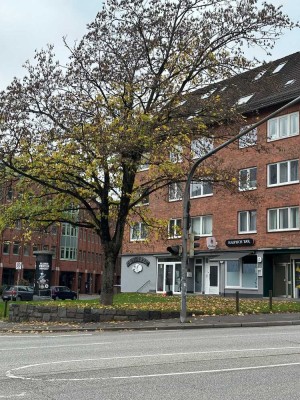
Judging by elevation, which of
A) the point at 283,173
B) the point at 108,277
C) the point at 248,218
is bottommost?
the point at 108,277

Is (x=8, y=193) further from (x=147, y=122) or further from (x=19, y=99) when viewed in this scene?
(x=147, y=122)

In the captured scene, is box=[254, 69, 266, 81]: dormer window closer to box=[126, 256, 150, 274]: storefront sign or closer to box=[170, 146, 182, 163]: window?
box=[170, 146, 182, 163]: window

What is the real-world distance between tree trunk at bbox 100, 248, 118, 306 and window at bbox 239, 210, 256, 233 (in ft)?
59.2

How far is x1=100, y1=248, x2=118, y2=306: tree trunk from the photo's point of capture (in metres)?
21.6

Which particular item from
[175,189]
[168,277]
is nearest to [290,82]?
[175,189]

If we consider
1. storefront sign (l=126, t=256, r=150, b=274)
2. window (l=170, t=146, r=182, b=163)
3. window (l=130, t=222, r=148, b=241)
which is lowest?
storefront sign (l=126, t=256, r=150, b=274)

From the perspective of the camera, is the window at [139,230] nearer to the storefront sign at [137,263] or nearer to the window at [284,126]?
the window at [284,126]

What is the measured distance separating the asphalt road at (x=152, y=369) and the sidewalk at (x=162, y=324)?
4323mm

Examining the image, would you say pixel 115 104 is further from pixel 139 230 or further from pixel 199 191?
pixel 199 191

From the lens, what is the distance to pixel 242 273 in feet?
127

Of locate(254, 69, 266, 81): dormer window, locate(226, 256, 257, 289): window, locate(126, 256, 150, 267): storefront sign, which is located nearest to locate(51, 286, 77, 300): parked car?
locate(126, 256, 150, 267): storefront sign

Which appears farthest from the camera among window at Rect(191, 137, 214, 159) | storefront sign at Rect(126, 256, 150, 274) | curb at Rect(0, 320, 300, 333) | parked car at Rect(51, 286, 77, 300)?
parked car at Rect(51, 286, 77, 300)

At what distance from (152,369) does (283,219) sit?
28641 mm

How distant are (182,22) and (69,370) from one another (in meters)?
16.2
